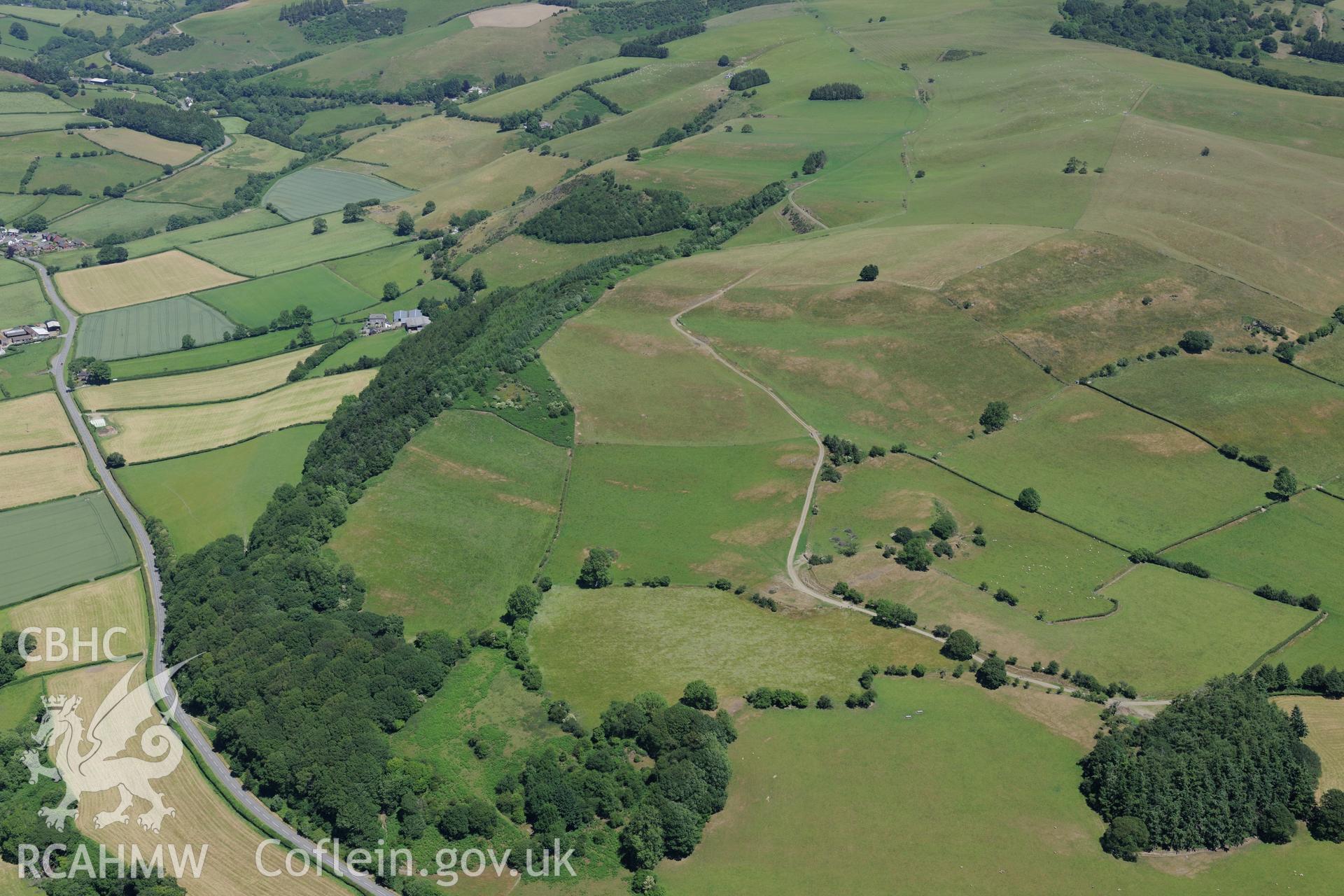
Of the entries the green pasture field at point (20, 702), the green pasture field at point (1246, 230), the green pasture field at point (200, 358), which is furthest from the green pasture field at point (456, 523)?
the green pasture field at point (1246, 230)

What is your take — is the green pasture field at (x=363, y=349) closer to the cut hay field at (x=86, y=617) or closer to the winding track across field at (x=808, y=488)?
the winding track across field at (x=808, y=488)

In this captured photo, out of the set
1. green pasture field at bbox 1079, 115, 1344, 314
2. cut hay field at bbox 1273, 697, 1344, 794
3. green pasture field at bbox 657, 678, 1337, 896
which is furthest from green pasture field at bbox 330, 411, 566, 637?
green pasture field at bbox 1079, 115, 1344, 314

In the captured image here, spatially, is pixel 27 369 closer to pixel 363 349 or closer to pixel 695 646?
pixel 363 349

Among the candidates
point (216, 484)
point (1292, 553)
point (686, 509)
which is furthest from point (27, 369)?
point (1292, 553)

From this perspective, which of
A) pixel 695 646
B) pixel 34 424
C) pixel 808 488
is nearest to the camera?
pixel 695 646

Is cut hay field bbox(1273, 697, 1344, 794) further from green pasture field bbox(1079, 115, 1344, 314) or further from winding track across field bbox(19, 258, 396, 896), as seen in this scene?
green pasture field bbox(1079, 115, 1344, 314)

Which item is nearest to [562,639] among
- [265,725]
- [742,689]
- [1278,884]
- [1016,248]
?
[742,689]

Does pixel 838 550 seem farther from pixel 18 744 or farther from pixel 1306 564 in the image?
pixel 18 744
